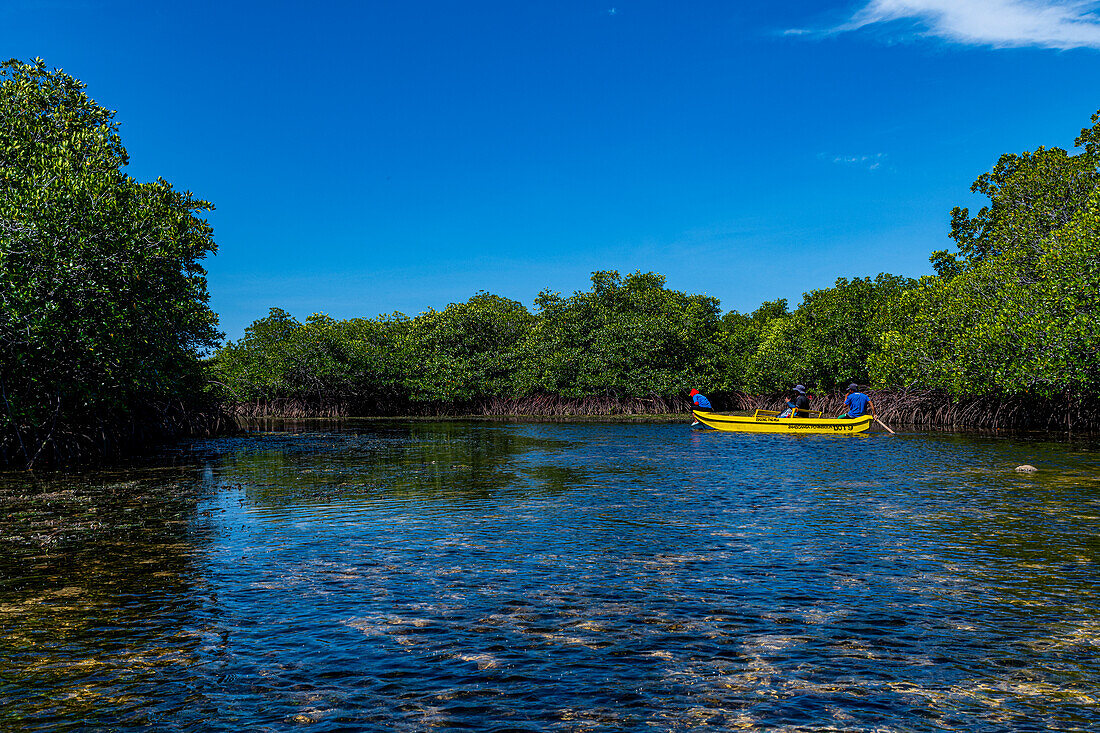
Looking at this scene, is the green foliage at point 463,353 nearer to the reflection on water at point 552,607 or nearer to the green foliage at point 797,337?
the green foliage at point 797,337

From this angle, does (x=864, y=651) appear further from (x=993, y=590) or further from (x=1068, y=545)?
(x=1068, y=545)

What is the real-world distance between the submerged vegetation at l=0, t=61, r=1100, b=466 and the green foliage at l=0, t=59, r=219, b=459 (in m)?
0.07

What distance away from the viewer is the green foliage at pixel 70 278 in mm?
18375

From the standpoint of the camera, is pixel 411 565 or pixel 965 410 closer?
pixel 411 565

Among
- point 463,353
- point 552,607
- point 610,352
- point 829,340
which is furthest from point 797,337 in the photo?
point 552,607

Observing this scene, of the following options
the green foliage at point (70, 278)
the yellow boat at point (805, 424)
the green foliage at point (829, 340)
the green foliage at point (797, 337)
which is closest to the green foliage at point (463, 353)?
the green foliage at point (797, 337)

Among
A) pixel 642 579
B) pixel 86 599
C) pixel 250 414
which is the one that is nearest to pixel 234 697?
pixel 86 599

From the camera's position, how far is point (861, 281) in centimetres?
5422

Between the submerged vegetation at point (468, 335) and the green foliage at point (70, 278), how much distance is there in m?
0.07

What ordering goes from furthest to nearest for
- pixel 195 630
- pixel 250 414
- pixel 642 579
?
1. pixel 250 414
2. pixel 642 579
3. pixel 195 630

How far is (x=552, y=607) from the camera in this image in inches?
320

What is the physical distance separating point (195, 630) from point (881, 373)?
139ft

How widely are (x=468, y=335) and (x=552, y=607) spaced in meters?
61.0

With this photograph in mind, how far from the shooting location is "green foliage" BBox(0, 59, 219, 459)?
723 inches
